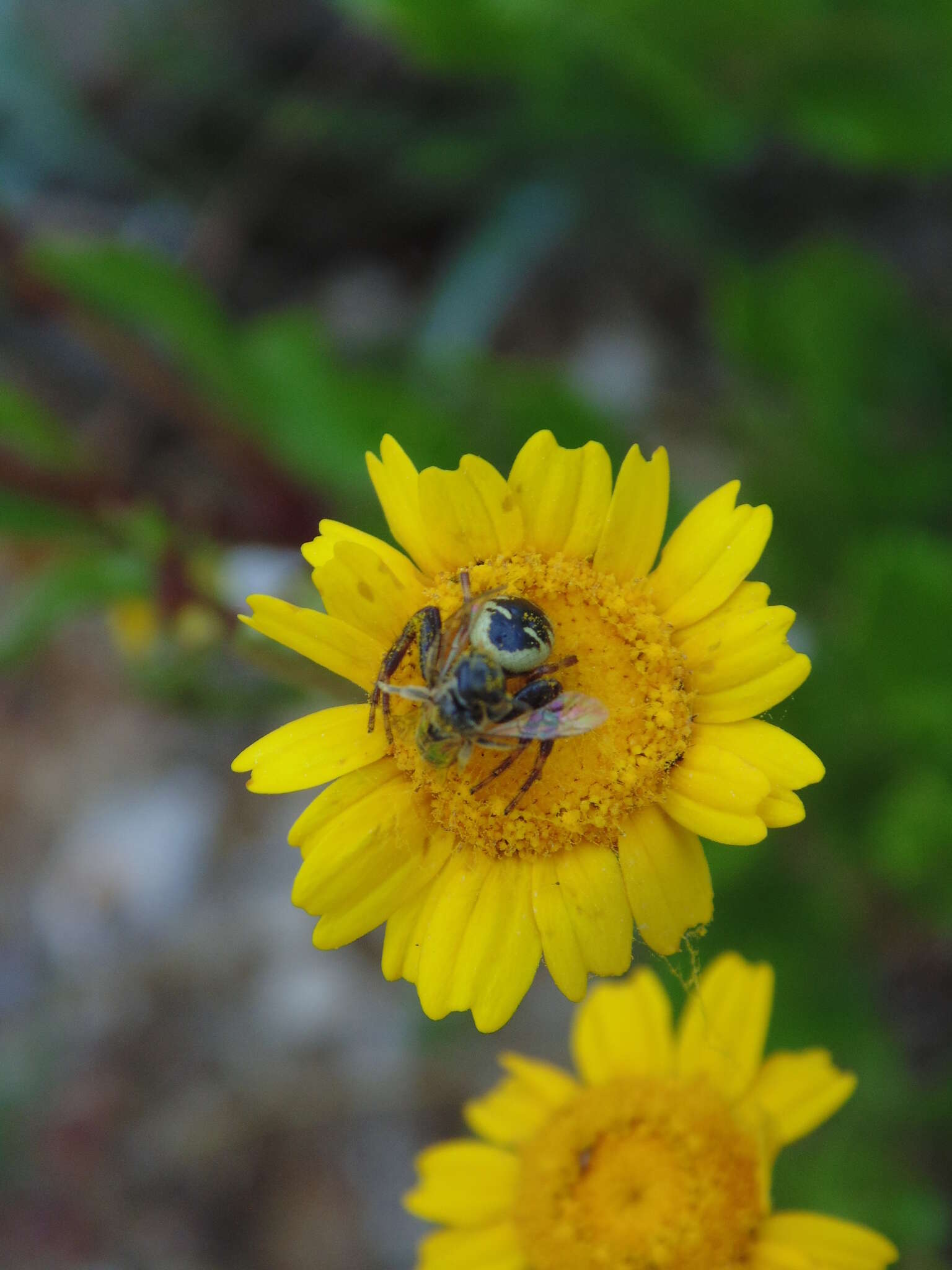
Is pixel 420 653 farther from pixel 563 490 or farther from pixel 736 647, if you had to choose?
pixel 736 647

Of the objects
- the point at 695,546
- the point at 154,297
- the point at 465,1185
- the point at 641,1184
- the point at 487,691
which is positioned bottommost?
the point at 641,1184

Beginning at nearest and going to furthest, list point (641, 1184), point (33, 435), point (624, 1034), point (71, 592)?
point (641, 1184) < point (624, 1034) < point (71, 592) < point (33, 435)

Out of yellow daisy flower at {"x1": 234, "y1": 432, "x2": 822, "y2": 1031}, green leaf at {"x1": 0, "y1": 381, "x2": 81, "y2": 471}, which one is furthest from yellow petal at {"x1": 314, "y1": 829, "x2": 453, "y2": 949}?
green leaf at {"x1": 0, "y1": 381, "x2": 81, "y2": 471}

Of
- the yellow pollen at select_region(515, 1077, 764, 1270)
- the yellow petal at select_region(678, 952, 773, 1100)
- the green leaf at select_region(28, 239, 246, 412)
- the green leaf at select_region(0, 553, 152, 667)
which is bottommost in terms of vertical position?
the yellow pollen at select_region(515, 1077, 764, 1270)

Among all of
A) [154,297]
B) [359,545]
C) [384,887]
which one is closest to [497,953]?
[384,887]

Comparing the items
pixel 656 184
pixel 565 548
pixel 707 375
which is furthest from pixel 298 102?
pixel 565 548

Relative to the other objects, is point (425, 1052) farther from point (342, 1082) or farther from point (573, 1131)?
point (573, 1131)

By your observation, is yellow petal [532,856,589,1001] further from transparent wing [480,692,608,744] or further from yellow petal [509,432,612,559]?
yellow petal [509,432,612,559]

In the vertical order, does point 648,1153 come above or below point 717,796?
below

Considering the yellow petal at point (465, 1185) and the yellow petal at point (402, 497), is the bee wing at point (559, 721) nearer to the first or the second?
the yellow petal at point (402, 497)
